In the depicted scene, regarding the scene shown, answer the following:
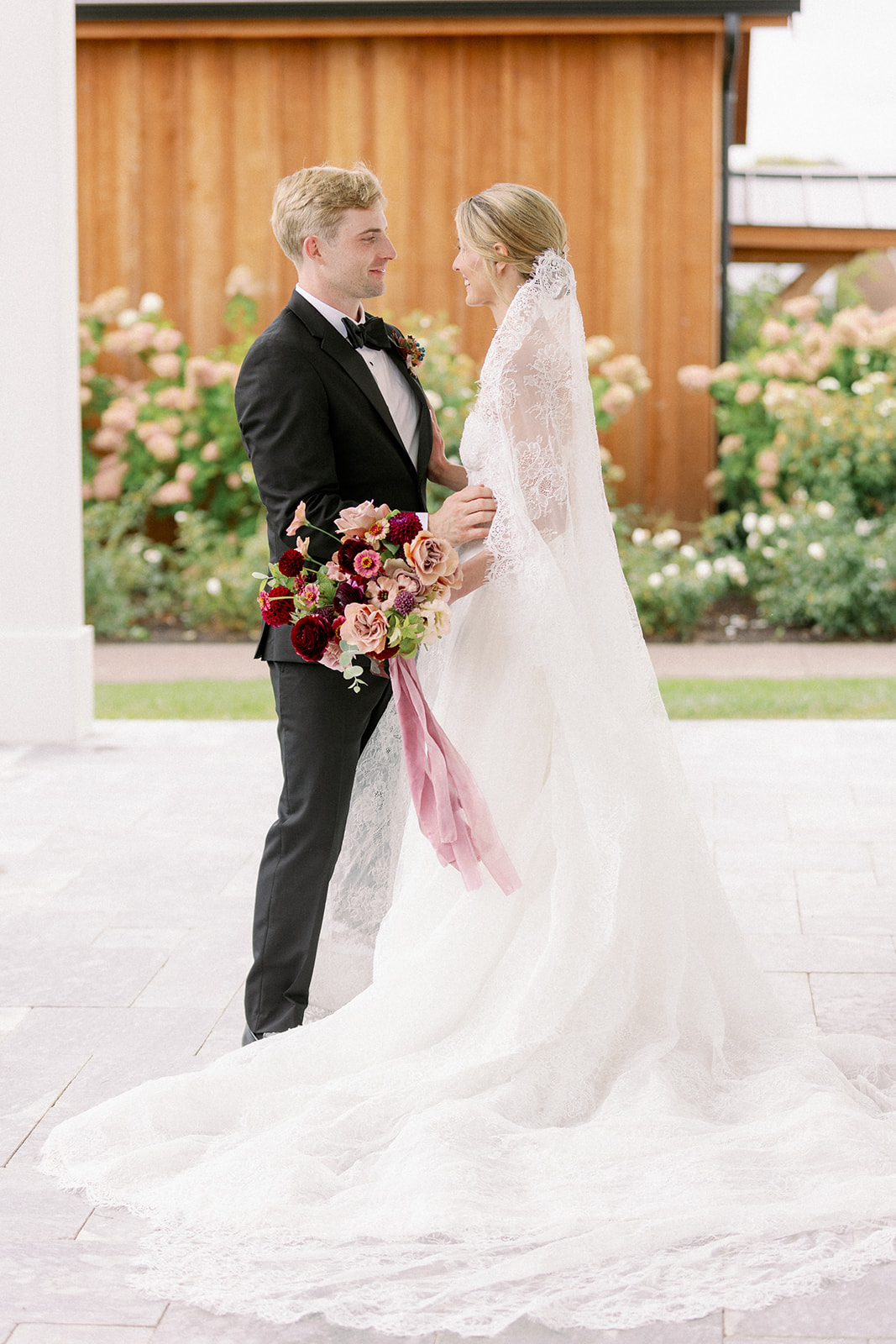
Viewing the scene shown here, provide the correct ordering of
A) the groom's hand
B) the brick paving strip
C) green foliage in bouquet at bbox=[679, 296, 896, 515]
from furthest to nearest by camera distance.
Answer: green foliage in bouquet at bbox=[679, 296, 896, 515] < the brick paving strip < the groom's hand

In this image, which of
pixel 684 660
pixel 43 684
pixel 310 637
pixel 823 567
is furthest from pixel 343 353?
pixel 823 567

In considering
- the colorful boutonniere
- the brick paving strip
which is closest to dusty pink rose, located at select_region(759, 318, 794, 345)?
the brick paving strip

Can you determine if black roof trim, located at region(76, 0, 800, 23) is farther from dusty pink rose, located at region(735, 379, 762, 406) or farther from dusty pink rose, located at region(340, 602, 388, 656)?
dusty pink rose, located at region(340, 602, 388, 656)

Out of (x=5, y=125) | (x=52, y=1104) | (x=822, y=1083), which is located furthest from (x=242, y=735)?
(x=822, y=1083)

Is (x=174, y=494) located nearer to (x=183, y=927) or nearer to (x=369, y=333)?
(x=183, y=927)

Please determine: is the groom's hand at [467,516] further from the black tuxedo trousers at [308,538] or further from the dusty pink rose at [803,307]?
the dusty pink rose at [803,307]

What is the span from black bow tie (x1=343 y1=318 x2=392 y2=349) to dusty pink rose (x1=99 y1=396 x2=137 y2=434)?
25.2 ft

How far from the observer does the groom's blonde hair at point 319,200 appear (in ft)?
10.9

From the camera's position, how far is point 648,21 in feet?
34.9

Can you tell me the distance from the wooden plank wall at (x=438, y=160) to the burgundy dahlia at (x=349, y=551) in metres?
8.08

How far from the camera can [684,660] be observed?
937cm

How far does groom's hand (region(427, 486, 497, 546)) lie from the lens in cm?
332

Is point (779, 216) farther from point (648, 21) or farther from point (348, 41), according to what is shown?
point (348, 41)

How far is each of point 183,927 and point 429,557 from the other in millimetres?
1938
